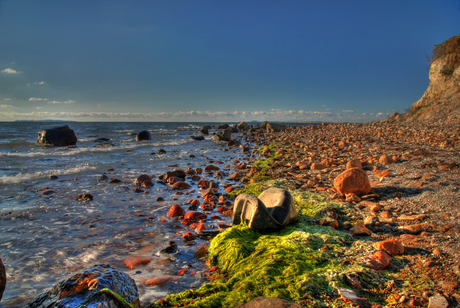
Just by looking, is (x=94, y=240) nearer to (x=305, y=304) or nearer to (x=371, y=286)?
(x=305, y=304)

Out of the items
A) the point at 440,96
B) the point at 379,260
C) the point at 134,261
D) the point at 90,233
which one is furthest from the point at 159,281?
the point at 440,96

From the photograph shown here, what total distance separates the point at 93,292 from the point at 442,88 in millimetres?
28112

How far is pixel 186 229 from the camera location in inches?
159

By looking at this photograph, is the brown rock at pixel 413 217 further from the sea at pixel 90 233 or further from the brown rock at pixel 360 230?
the sea at pixel 90 233

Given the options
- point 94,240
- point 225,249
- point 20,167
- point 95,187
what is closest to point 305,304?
point 225,249

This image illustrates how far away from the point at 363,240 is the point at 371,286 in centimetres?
92

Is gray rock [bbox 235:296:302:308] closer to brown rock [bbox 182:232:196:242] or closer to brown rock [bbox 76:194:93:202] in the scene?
brown rock [bbox 182:232:196:242]

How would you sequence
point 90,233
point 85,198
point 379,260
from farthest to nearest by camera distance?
1. point 85,198
2. point 90,233
3. point 379,260

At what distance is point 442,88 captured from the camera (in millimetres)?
20000

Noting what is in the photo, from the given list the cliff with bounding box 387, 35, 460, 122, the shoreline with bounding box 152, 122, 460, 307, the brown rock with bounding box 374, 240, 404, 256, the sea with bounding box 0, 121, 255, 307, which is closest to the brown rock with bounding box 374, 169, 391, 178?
the shoreline with bounding box 152, 122, 460, 307

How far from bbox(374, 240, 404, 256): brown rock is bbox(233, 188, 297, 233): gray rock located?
4.35 feet

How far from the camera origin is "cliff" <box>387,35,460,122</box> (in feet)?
59.7

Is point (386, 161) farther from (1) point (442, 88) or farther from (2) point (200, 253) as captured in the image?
(1) point (442, 88)

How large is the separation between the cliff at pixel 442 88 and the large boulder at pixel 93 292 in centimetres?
2317
